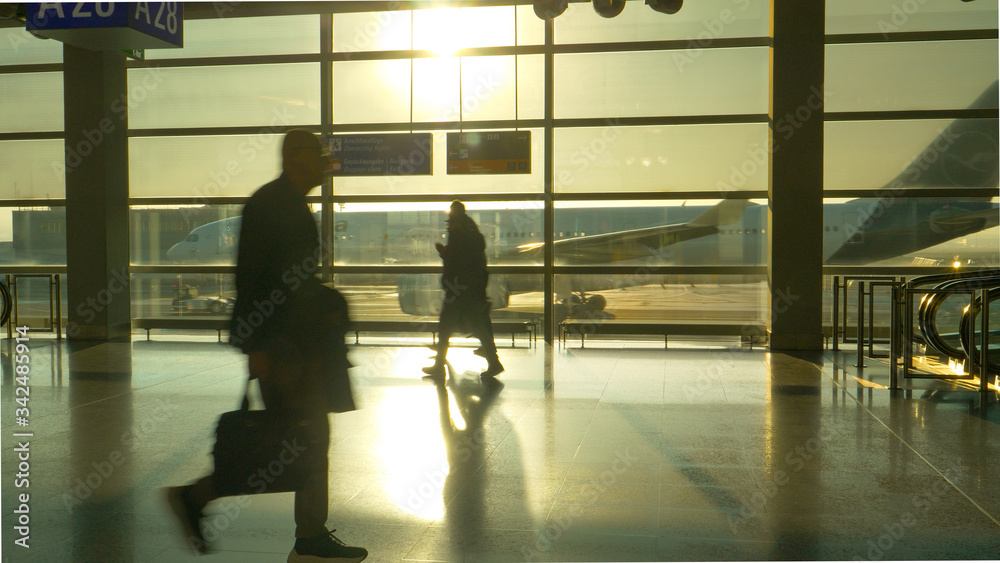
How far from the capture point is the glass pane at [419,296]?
40.9 ft

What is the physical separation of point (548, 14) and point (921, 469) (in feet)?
20.2

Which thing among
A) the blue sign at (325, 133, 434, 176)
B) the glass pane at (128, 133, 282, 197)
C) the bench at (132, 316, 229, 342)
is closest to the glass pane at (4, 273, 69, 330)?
the bench at (132, 316, 229, 342)

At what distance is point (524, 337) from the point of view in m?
12.7

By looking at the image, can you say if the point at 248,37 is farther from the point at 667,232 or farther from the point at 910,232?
the point at 910,232

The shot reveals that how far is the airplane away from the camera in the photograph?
37.3 ft

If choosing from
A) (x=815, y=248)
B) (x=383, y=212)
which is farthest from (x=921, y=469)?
(x=383, y=212)

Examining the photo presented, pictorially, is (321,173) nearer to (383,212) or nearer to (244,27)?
(383,212)

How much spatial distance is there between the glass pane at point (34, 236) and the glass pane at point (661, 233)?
27.6 feet

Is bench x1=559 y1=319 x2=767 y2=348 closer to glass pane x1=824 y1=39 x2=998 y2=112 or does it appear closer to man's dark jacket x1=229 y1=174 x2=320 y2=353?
glass pane x1=824 y1=39 x2=998 y2=112

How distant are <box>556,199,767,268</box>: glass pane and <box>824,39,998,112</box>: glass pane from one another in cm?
198

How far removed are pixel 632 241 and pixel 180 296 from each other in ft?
24.5

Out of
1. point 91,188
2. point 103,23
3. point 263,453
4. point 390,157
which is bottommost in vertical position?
point 263,453

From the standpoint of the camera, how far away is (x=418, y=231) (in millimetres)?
12781

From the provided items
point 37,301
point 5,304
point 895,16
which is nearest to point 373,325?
point 5,304
